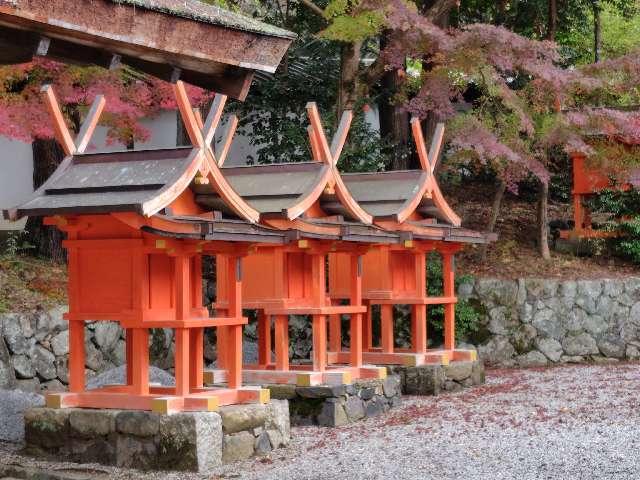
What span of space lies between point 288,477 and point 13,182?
1181cm

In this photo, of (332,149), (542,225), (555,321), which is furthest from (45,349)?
(542,225)

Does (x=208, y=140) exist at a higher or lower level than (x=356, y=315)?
higher

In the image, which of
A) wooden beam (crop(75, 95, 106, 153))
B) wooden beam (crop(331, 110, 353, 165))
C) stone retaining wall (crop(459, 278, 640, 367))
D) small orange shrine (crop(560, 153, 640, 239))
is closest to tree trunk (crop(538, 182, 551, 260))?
small orange shrine (crop(560, 153, 640, 239))

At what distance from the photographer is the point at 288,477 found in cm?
862

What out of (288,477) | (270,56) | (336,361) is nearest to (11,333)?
(336,361)

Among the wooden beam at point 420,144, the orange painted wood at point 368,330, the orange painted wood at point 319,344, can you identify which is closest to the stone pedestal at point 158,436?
the orange painted wood at point 319,344

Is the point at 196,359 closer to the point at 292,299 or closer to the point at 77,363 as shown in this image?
the point at 77,363

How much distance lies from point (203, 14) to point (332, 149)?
7.04 metres

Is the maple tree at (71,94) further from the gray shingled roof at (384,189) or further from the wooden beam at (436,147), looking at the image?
the wooden beam at (436,147)

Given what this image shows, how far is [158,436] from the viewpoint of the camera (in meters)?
9.16

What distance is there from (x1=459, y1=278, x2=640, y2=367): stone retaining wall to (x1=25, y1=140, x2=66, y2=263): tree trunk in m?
6.70

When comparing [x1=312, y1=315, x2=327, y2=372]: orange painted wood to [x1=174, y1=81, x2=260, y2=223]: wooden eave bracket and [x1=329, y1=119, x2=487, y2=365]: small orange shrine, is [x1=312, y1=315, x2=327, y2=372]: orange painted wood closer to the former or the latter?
[x1=329, y1=119, x2=487, y2=365]: small orange shrine

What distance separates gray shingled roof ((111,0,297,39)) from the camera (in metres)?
4.93

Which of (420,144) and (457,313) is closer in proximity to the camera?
(420,144)
